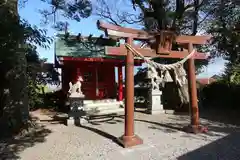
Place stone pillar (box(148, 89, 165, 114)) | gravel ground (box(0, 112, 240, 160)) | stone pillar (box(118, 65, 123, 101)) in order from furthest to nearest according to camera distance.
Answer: stone pillar (box(118, 65, 123, 101)), stone pillar (box(148, 89, 165, 114)), gravel ground (box(0, 112, 240, 160))

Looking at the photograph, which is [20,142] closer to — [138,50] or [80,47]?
[138,50]

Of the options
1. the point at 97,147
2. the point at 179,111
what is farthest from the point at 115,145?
the point at 179,111

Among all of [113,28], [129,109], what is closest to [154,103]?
[129,109]

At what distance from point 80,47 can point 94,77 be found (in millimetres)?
2056

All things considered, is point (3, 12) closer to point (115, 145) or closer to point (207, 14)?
point (115, 145)

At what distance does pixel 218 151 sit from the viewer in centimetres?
603

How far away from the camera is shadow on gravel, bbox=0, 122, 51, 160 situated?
647 cm

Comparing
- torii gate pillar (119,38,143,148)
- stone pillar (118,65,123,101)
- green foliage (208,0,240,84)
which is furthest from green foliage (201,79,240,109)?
torii gate pillar (119,38,143,148)

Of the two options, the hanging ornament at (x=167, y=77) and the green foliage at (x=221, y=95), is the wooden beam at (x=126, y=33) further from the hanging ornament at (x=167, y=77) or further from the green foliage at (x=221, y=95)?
the green foliage at (x=221, y=95)

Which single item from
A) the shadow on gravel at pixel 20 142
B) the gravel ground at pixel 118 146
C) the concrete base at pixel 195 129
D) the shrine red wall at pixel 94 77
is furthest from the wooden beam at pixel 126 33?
the shrine red wall at pixel 94 77

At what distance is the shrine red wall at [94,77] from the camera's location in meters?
15.4

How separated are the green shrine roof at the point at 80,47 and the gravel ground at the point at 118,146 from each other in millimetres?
5284

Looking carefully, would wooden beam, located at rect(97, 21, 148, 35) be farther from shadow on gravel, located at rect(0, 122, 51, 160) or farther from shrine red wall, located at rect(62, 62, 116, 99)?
shrine red wall, located at rect(62, 62, 116, 99)

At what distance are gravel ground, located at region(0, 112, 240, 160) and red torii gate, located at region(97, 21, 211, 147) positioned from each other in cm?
38
